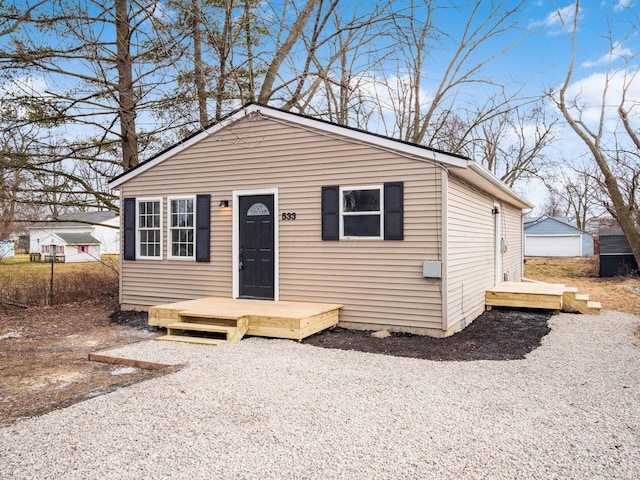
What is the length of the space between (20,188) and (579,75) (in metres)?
18.9

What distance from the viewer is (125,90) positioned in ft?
28.1

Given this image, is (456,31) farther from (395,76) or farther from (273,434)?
(273,434)

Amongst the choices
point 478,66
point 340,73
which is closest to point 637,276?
point 478,66

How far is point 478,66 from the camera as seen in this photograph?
50.0 feet

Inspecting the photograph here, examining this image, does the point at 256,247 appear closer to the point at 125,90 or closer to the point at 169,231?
the point at 169,231

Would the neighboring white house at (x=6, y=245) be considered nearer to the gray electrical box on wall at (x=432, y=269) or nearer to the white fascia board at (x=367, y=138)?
the white fascia board at (x=367, y=138)

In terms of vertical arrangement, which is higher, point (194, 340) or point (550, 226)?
point (550, 226)

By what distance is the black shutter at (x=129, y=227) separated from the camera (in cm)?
928

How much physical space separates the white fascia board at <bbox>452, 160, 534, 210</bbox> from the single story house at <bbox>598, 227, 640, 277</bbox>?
9143 millimetres

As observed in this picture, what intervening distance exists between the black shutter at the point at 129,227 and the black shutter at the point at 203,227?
1.61 m

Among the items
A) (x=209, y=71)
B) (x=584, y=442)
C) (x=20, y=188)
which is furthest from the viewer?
(x=20, y=188)

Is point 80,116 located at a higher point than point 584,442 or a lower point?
higher

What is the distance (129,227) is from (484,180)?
697 cm

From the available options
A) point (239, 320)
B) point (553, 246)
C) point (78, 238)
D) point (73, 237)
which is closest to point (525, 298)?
point (239, 320)
